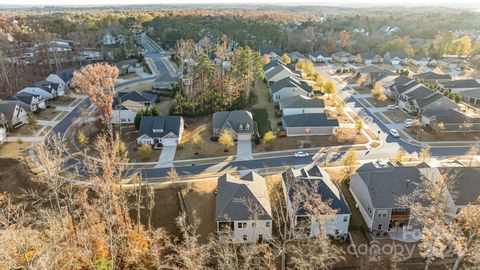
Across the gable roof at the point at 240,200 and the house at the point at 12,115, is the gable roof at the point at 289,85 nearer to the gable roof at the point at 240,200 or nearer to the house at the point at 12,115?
the gable roof at the point at 240,200

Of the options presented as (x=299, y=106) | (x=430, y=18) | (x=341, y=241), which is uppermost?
(x=430, y=18)

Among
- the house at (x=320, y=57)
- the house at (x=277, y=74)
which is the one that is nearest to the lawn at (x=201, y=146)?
the house at (x=277, y=74)

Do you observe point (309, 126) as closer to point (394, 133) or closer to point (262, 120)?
point (262, 120)

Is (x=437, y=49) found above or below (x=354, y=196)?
above

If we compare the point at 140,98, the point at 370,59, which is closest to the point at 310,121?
the point at 140,98

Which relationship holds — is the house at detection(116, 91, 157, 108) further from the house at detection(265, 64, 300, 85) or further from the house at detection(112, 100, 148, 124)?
the house at detection(265, 64, 300, 85)

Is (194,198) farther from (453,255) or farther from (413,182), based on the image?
(453,255)

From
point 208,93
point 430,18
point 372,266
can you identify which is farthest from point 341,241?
point 430,18
